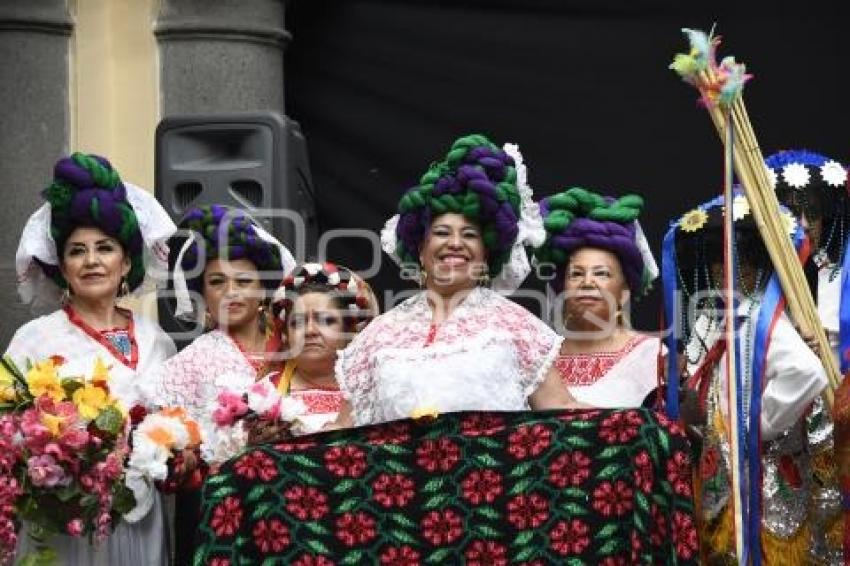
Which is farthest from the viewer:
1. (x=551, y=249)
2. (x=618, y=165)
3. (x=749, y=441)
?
(x=618, y=165)

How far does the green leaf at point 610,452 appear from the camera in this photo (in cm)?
761

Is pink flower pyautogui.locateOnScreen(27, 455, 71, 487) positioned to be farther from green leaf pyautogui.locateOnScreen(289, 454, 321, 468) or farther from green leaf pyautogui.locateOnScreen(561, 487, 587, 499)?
green leaf pyautogui.locateOnScreen(561, 487, 587, 499)

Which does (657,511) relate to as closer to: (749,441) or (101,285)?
(749,441)

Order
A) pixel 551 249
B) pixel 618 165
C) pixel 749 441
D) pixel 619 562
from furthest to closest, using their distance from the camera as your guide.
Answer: pixel 618 165 → pixel 551 249 → pixel 749 441 → pixel 619 562

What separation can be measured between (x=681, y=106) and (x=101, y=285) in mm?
3046

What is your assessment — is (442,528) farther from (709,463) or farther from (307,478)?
(709,463)

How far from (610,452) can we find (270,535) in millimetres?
1014

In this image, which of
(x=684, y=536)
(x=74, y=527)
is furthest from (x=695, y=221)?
(x=74, y=527)

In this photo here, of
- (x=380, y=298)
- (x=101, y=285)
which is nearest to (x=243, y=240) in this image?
(x=101, y=285)

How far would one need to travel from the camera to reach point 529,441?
301 inches

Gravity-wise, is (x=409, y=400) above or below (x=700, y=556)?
above

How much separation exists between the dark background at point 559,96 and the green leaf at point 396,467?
330 centimetres

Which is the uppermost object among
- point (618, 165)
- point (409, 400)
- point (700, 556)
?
point (618, 165)

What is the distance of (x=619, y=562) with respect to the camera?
24.8ft
